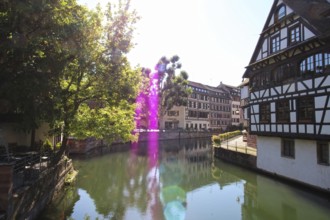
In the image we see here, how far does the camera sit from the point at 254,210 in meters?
16.5

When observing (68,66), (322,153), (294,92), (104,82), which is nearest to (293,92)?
(294,92)

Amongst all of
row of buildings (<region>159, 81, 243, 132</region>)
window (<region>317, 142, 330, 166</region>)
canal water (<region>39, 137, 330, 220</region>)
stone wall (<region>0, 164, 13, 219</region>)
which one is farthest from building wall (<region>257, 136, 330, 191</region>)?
row of buildings (<region>159, 81, 243, 132</region>)

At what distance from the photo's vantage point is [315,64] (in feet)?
60.6

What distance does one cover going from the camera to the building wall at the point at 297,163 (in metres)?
17.8

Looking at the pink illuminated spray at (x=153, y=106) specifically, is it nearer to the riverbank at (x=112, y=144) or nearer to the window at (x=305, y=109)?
the riverbank at (x=112, y=144)

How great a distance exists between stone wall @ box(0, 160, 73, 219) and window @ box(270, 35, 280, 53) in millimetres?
17823

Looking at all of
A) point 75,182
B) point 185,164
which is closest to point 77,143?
point 185,164

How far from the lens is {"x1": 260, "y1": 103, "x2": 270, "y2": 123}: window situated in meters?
23.6

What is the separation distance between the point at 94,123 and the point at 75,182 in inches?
261

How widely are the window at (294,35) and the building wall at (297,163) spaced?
696 cm

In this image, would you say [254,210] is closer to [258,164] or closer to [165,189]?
[165,189]

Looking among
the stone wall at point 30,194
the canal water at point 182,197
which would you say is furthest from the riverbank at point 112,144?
the stone wall at point 30,194

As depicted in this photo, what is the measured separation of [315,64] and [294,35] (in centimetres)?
345

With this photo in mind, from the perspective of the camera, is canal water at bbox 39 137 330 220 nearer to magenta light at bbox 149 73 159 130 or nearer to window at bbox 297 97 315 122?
window at bbox 297 97 315 122
